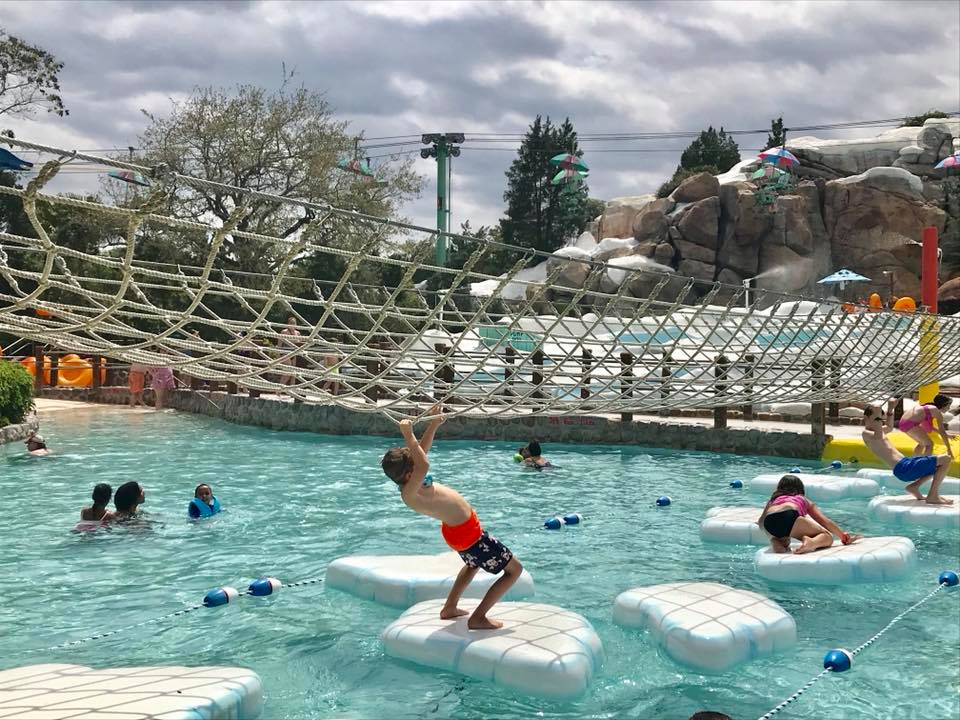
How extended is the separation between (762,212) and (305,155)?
573 inches

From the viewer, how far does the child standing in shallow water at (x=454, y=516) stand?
372 cm

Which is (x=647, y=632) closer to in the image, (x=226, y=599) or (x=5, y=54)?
(x=226, y=599)

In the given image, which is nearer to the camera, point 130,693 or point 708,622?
point 130,693

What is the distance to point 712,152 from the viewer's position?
34250 millimetres

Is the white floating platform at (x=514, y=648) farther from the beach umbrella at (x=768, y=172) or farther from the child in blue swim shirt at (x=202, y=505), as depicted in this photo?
the beach umbrella at (x=768, y=172)

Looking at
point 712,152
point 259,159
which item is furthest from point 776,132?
point 259,159

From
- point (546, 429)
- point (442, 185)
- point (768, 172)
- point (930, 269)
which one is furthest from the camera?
point (768, 172)

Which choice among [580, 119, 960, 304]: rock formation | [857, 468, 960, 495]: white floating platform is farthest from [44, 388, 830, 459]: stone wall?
[580, 119, 960, 304]: rock formation

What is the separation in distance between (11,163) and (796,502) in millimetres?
4788

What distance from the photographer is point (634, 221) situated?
97.7ft

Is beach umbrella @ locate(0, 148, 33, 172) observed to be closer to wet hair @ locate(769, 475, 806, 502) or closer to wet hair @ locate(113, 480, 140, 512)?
wet hair @ locate(113, 480, 140, 512)

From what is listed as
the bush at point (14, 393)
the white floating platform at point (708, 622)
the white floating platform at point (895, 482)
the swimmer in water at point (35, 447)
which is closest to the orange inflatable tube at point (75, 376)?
the bush at point (14, 393)

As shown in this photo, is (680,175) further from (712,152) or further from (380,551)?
(380,551)

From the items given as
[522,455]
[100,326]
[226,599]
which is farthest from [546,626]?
[522,455]
